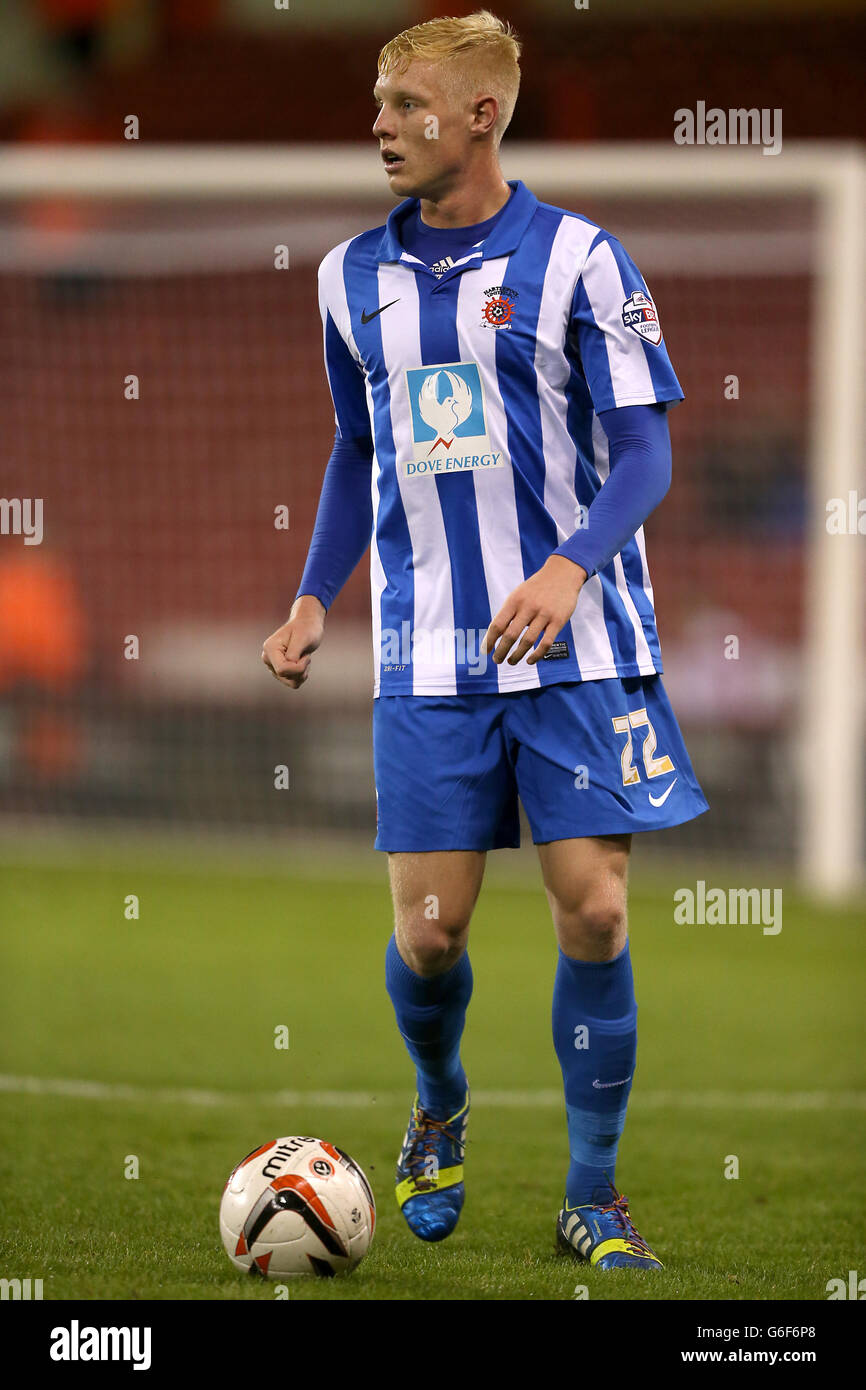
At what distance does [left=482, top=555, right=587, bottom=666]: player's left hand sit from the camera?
8.91ft

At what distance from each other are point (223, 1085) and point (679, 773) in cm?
216

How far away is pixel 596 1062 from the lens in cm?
310

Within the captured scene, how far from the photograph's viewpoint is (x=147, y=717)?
37.9 ft

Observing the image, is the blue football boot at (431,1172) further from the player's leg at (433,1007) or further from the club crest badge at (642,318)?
the club crest badge at (642,318)

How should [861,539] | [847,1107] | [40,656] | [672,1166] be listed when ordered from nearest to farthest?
1. [672,1166]
2. [847,1107]
3. [861,539]
4. [40,656]

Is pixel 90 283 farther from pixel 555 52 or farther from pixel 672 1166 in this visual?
pixel 672 1166

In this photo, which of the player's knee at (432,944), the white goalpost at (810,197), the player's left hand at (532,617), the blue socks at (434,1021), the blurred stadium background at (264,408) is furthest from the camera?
the blurred stadium background at (264,408)

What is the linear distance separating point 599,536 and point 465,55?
0.88m

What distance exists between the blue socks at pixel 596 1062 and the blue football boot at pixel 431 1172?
0.88ft

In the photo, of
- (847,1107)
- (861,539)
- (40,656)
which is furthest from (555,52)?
(847,1107)

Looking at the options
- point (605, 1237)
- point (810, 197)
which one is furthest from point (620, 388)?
point (810, 197)

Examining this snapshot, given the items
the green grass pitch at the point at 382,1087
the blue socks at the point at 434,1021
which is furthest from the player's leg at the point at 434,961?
the green grass pitch at the point at 382,1087

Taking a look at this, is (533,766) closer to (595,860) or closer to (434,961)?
(595,860)

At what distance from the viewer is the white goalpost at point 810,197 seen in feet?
25.6
